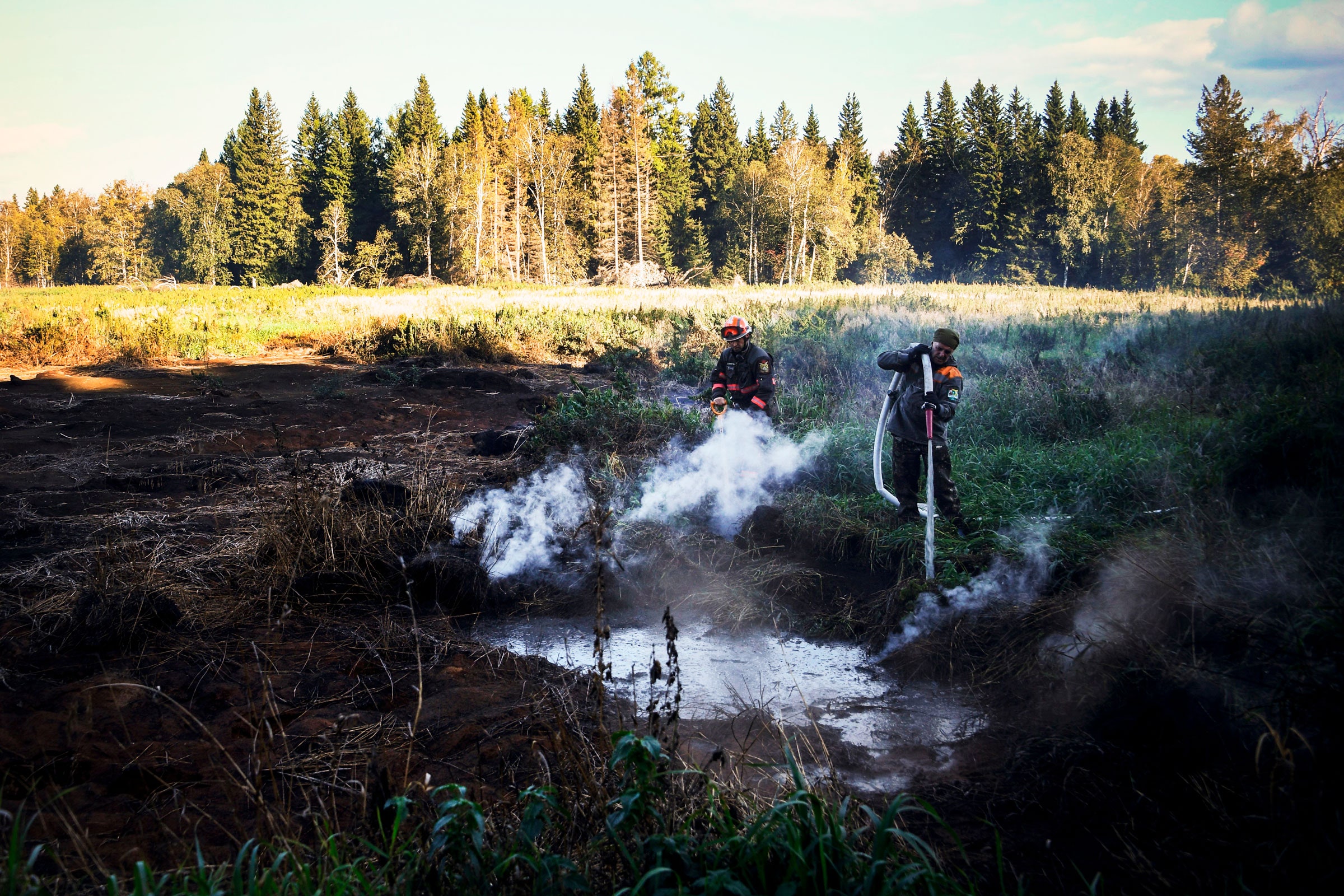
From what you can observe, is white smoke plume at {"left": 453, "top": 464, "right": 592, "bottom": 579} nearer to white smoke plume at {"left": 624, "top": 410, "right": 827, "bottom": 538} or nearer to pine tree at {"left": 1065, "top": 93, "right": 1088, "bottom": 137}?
white smoke plume at {"left": 624, "top": 410, "right": 827, "bottom": 538}

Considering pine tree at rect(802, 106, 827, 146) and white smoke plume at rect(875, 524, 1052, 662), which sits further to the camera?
pine tree at rect(802, 106, 827, 146)

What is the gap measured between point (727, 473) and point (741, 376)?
4.10 ft

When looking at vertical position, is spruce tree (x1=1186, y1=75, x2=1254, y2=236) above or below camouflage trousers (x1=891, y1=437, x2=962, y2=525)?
above

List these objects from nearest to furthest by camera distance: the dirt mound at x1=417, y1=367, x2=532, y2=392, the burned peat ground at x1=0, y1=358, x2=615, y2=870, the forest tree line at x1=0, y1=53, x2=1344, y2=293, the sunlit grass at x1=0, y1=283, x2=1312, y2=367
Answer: the burned peat ground at x1=0, y1=358, x2=615, y2=870, the dirt mound at x1=417, y1=367, x2=532, y2=392, the sunlit grass at x1=0, y1=283, x2=1312, y2=367, the forest tree line at x1=0, y1=53, x2=1344, y2=293

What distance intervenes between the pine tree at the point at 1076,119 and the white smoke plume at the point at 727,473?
53679mm

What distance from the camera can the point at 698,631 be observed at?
206 inches

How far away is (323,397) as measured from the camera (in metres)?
12.6

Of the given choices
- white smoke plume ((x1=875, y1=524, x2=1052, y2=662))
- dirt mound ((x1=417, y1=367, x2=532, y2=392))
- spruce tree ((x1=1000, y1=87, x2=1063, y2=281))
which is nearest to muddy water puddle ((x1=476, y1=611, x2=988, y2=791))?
white smoke plume ((x1=875, y1=524, x2=1052, y2=662))

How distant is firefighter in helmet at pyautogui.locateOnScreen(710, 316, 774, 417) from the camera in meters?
7.74

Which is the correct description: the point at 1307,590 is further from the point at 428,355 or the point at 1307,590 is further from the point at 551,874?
the point at 428,355

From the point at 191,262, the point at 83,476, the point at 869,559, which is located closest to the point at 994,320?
the point at 869,559

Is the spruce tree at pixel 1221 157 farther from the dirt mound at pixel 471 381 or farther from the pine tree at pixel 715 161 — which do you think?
the pine tree at pixel 715 161

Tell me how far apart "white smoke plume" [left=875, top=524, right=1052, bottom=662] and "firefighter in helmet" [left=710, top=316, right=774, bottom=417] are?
3.32m

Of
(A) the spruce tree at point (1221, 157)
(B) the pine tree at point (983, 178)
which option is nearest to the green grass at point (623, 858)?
(A) the spruce tree at point (1221, 157)
